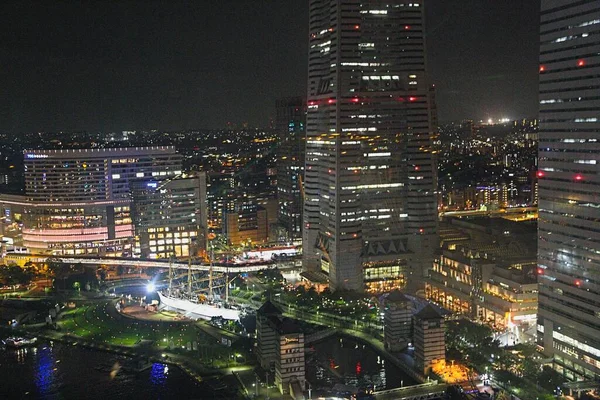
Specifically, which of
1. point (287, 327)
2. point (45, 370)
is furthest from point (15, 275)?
point (287, 327)

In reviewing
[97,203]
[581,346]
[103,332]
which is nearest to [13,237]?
[97,203]

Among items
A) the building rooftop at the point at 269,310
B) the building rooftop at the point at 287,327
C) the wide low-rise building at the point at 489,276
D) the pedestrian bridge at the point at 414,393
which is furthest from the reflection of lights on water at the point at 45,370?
the wide low-rise building at the point at 489,276

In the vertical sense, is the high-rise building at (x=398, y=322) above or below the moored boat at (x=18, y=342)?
above

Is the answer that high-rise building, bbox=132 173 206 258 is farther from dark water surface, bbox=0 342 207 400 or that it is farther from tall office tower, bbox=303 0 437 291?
dark water surface, bbox=0 342 207 400

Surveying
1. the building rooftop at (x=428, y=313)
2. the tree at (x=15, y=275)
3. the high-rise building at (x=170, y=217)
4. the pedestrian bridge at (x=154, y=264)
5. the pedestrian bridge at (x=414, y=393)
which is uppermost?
the high-rise building at (x=170, y=217)

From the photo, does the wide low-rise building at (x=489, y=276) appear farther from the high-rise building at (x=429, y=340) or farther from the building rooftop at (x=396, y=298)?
the high-rise building at (x=429, y=340)

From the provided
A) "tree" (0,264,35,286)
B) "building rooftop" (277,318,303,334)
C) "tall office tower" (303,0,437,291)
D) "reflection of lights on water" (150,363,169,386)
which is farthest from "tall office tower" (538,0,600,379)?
"tree" (0,264,35,286)
